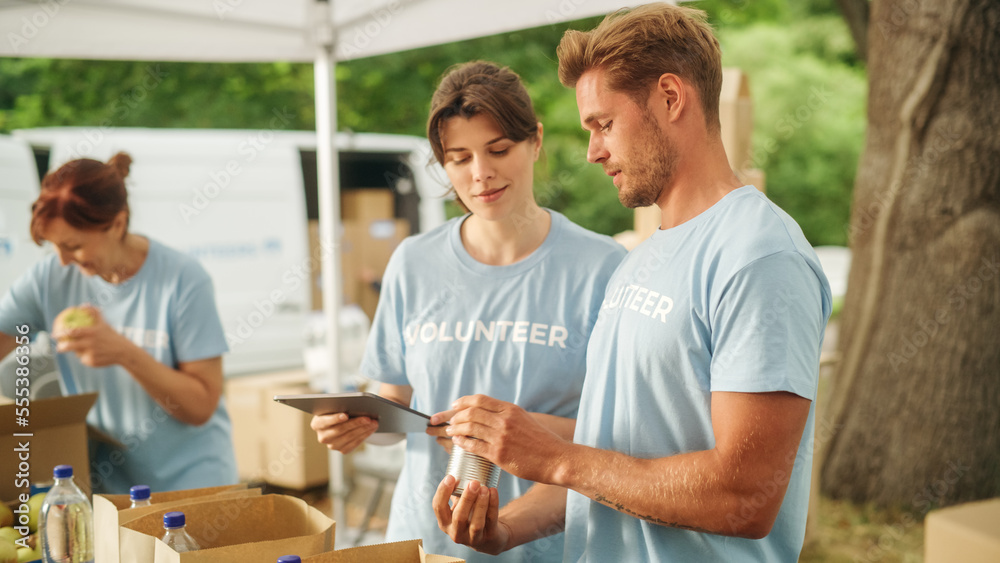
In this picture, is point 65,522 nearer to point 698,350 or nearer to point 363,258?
point 698,350

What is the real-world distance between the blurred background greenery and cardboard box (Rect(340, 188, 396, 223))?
2.03 metres

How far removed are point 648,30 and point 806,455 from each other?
0.72 m

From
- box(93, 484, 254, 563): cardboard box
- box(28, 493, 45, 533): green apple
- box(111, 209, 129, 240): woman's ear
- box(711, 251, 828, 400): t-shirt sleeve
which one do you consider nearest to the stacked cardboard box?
box(111, 209, 129, 240): woman's ear

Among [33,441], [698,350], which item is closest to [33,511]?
[33,441]

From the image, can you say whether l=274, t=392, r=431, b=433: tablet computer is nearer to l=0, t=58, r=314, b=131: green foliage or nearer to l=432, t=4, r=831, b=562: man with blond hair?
l=432, t=4, r=831, b=562: man with blond hair

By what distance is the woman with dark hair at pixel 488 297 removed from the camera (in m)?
1.68

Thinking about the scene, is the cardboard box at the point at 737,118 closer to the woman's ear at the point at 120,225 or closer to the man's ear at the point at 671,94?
the man's ear at the point at 671,94

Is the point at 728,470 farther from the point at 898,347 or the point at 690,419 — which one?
the point at 898,347

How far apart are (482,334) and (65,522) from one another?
93 centimetres

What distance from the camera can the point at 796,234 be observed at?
115 cm

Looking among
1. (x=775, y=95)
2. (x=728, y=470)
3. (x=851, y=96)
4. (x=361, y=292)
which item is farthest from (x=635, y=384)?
(x=851, y=96)

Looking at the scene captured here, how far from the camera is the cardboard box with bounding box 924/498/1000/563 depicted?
1.78 metres

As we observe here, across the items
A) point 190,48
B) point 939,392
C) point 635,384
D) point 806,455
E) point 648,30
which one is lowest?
point 939,392

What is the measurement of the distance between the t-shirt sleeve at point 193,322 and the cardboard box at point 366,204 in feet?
16.4
